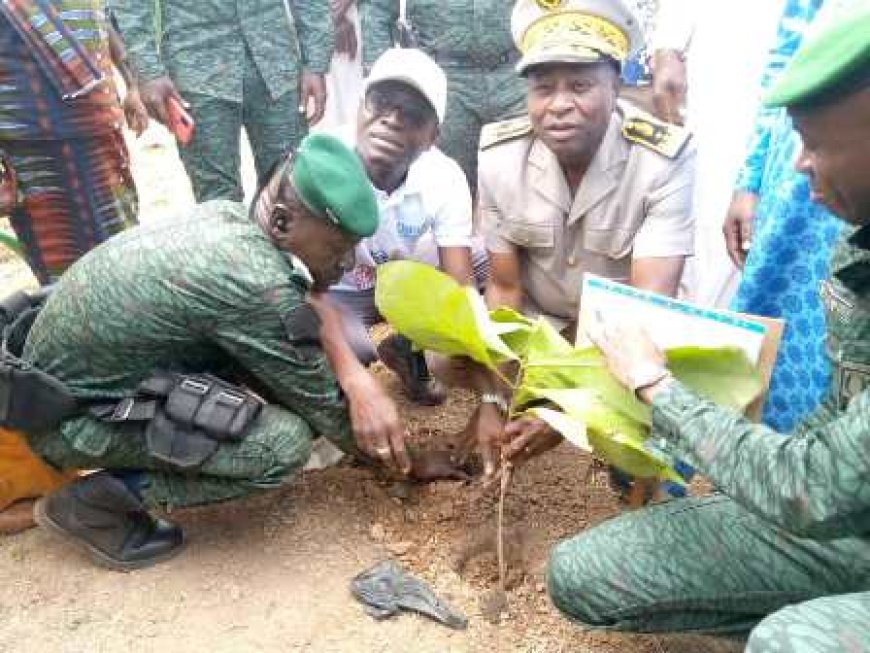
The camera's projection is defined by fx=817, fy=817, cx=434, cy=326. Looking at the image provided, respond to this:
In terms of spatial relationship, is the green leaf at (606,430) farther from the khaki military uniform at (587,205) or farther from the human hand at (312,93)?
the human hand at (312,93)

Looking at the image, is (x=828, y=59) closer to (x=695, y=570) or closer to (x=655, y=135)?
(x=695, y=570)

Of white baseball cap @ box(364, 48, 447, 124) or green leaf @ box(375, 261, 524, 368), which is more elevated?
white baseball cap @ box(364, 48, 447, 124)

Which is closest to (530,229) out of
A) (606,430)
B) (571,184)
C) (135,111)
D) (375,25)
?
(571,184)

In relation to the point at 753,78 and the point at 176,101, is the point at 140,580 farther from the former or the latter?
the point at 753,78

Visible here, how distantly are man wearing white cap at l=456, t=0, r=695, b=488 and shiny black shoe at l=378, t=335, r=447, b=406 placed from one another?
0.50 m

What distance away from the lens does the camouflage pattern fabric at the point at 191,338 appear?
1.96 metres

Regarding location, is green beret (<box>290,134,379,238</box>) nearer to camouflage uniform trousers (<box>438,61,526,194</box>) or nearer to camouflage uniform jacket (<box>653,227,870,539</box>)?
camouflage uniform jacket (<box>653,227,870,539</box>)

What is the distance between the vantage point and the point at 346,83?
12.8 feet

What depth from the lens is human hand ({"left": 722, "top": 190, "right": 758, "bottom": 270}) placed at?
2.24 meters

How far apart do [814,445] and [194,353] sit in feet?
4.99

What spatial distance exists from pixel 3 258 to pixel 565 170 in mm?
3459

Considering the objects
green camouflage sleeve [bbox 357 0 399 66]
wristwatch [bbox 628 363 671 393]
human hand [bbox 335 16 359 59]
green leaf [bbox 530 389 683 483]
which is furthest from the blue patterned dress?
human hand [bbox 335 16 359 59]

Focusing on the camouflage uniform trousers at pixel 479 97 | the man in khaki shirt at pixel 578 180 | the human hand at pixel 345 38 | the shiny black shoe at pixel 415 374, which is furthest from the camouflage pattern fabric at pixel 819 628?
the human hand at pixel 345 38

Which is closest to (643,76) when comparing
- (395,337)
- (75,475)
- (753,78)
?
(753,78)
